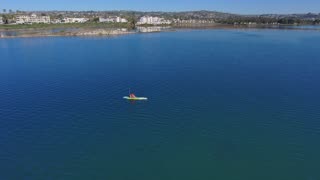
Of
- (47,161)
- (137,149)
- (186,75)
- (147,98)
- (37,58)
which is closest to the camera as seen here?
(47,161)

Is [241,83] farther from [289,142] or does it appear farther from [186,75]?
[289,142]

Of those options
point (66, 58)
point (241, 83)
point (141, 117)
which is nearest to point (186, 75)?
point (241, 83)

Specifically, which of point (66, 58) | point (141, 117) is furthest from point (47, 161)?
point (66, 58)

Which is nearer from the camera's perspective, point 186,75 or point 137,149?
point 137,149

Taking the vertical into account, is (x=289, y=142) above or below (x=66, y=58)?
below

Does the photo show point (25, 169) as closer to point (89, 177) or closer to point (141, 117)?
point (89, 177)

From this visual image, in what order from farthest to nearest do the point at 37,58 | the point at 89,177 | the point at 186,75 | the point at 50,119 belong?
the point at 37,58
the point at 186,75
the point at 50,119
the point at 89,177
